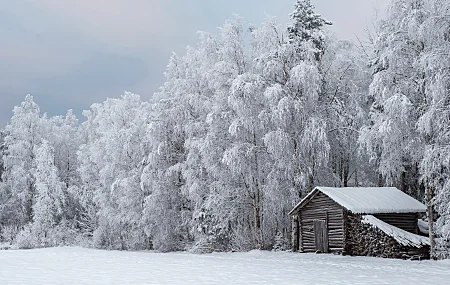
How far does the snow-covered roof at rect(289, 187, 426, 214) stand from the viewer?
2425cm

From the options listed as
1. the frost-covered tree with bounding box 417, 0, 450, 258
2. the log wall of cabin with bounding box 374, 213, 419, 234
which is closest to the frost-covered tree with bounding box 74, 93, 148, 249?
the log wall of cabin with bounding box 374, 213, 419, 234

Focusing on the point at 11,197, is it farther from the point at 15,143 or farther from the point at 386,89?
the point at 386,89

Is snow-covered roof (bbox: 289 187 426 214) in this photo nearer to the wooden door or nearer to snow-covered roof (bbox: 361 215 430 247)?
snow-covered roof (bbox: 361 215 430 247)

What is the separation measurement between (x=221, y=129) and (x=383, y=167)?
33.2 feet

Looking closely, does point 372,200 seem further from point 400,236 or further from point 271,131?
point 271,131

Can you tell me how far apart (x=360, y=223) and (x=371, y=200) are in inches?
69.6

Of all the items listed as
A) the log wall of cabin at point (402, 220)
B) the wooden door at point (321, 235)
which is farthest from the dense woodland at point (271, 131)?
the wooden door at point (321, 235)

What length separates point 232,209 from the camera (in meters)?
31.6

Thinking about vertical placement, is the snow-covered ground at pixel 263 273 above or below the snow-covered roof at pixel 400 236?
below

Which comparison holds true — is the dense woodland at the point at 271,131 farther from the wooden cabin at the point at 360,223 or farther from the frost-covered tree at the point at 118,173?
the wooden cabin at the point at 360,223

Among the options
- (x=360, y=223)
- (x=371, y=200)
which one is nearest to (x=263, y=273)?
(x=360, y=223)

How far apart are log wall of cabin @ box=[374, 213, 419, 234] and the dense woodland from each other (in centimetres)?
181

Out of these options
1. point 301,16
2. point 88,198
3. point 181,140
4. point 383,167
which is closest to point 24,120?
point 88,198

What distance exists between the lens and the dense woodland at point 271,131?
21125mm
